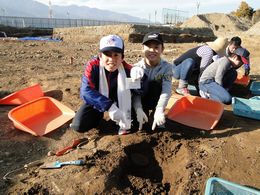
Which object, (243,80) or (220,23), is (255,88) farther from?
(220,23)

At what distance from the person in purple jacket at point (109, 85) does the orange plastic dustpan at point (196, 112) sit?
0.81 meters

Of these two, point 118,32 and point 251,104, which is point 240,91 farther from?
point 118,32

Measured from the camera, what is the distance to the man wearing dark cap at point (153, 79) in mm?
2984

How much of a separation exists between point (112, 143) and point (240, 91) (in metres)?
3.04

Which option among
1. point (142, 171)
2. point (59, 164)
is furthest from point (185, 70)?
point (59, 164)

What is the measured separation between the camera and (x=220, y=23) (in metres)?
33.7

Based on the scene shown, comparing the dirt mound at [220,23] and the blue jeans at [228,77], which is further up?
the dirt mound at [220,23]

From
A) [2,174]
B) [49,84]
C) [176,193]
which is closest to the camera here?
[176,193]

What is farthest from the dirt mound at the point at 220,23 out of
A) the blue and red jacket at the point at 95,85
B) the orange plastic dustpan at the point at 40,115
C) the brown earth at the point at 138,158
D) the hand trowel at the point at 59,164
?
the hand trowel at the point at 59,164

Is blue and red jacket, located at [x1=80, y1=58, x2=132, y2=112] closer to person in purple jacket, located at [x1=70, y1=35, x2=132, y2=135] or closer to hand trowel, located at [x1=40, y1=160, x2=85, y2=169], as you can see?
person in purple jacket, located at [x1=70, y1=35, x2=132, y2=135]

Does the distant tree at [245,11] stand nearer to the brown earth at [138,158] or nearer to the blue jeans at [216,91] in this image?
the blue jeans at [216,91]

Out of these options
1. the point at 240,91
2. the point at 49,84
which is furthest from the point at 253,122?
the point at 49,84

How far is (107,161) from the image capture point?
8.39 ft

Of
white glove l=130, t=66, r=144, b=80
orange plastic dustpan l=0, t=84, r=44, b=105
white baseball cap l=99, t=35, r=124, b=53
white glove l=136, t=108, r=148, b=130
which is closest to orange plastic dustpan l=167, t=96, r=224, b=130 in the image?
white glove l=136, t=108, r=148, b=130
